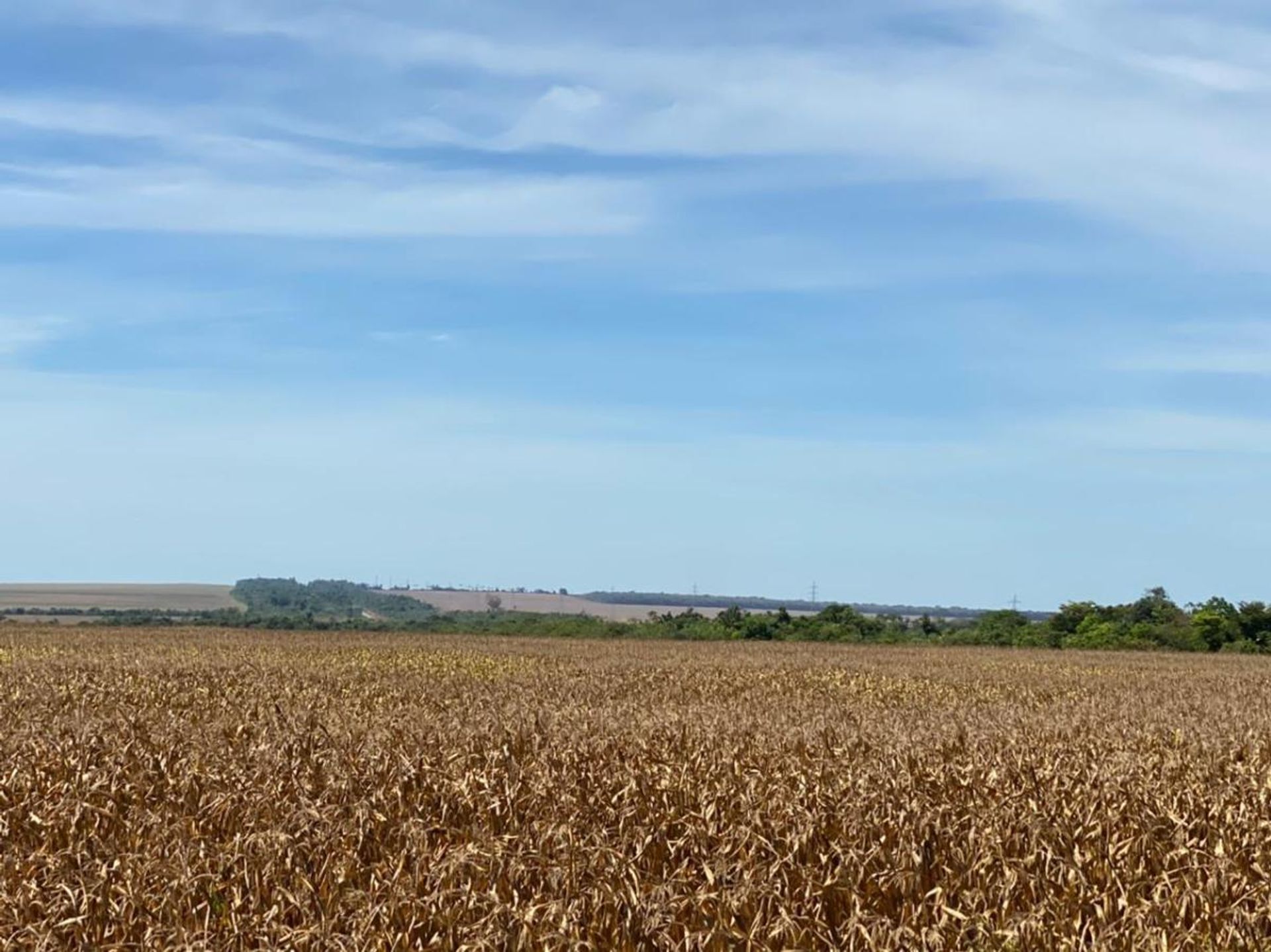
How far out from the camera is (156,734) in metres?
14.2

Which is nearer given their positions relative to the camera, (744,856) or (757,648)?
(744,856)

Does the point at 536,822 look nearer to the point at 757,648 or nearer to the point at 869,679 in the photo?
the point at 869,679

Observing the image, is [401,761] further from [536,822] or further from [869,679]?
[869,679]

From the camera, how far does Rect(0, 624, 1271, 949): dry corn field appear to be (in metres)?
6.87

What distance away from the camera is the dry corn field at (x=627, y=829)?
6871 mm

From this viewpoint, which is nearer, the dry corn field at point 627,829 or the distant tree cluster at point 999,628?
the dry corn field at point 627,829

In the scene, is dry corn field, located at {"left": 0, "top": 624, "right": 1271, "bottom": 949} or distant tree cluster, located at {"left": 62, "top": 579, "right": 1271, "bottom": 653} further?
distant tree cluster, located at {"left": 62, "top": 579, "right": 1271, "bottom": 653}

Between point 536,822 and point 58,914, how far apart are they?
2.84 m

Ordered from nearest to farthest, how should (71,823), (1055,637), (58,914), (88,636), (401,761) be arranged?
(58,914), (71,823), (401,761), (88,636), (1055,637)

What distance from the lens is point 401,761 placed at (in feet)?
38.2

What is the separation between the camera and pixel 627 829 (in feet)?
31.3

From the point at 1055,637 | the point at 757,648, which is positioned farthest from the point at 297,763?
the point at 1055,637

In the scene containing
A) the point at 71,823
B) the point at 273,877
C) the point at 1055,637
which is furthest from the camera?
the point at 1055,637

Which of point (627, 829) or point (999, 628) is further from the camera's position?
point (999, 628)
